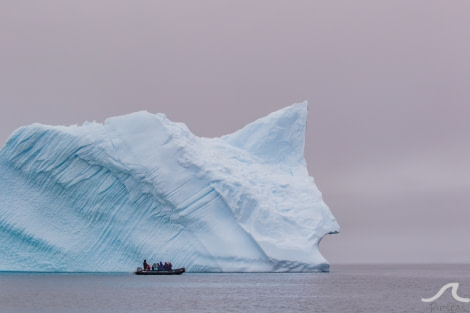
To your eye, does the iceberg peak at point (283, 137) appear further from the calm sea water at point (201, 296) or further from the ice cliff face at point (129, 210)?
the calm sea water at point (201, 296)

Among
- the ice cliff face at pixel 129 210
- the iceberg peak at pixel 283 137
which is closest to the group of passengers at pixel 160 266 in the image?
the ice cliff face at pixel 129 210

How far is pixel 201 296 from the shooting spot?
2589cm

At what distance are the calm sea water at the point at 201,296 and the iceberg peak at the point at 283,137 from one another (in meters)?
5.44

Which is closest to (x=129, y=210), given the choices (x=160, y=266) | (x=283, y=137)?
(x=160, y=266)

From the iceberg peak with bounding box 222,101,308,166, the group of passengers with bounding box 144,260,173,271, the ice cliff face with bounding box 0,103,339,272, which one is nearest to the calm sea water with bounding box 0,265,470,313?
the group of passengers with bounding box 144,260,173,271

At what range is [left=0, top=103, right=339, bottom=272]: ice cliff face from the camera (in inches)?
1289

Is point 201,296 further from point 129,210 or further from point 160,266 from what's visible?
point 129,210

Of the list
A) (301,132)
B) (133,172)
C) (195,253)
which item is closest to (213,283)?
(195,253)

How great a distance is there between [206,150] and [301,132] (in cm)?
443

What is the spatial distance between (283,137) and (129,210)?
769cm

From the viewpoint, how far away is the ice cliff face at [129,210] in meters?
32.8

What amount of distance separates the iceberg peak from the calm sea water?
544cm

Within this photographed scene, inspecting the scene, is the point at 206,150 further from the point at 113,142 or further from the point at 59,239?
the point at 59,239

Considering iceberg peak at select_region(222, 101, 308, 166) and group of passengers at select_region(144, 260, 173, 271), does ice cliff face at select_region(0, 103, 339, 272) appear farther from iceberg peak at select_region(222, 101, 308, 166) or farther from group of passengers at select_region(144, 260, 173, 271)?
iceberg peak at select_region(222, 101, 308, 166)
